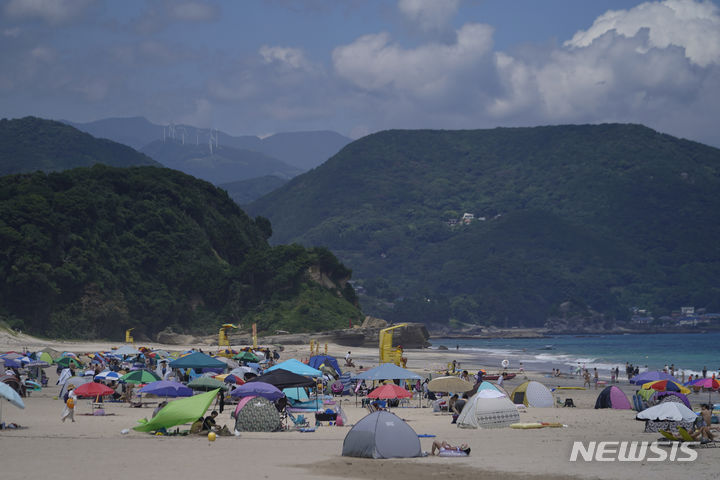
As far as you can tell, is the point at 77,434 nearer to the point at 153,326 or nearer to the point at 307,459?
the point at 307,459

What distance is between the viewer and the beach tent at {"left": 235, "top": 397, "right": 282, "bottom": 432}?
19891mm

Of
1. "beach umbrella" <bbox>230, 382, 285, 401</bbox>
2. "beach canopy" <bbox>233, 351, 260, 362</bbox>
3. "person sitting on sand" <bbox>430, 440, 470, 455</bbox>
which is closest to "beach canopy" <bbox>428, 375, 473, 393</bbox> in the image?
"beach umbrella" <bbox>230, 382, 285, 401</bbox>

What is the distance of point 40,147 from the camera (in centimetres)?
18500

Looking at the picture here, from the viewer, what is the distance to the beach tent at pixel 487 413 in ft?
69.2

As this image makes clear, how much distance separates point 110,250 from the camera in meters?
80.6

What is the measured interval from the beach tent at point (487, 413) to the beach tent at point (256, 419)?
480cm

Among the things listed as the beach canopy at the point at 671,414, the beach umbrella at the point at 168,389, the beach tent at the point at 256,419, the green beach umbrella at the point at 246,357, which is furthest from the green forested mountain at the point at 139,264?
the beach canopy at the point at 671,414

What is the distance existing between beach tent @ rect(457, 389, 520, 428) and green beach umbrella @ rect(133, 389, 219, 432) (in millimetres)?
6624

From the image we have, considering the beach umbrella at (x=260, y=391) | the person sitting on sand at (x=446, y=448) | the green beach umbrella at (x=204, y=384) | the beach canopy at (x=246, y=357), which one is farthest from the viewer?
the beach canopy at (x=246, y=357)

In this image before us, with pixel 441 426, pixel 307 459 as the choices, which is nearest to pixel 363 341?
pixel 441 426

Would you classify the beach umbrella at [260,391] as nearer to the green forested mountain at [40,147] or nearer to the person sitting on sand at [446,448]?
the person sitting on sand at [446,448]

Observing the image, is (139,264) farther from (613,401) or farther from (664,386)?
(664,386)

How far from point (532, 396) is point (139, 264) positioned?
61472 millimetres

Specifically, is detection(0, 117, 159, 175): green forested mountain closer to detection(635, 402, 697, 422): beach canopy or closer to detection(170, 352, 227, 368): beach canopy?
detection(170, 352, 227, 368): beach canopy
